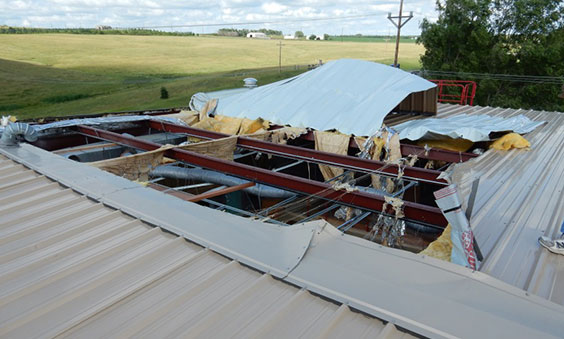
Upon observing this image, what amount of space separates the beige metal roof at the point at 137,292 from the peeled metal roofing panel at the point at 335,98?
7504 millimetres

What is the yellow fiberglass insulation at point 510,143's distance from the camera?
356 inches

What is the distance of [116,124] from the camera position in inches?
452

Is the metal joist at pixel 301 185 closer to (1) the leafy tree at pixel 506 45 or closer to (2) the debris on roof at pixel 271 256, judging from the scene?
(2) the debris on roof at pixel 271 256

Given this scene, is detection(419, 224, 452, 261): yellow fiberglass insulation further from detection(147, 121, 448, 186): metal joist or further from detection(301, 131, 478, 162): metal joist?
detection(301, 131, 478, 162): metal joist

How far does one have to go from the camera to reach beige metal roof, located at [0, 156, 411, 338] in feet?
9.45

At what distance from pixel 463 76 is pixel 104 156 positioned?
34145 mm

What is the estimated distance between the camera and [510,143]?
29.8 feet

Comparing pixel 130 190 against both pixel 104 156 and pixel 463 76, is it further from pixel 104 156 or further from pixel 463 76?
pixel 463 76

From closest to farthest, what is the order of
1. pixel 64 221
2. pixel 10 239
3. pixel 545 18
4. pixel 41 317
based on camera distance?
1. pixel 41 317
2. pixel 10 239
3. pixel 64 221
4. pixel 545 18

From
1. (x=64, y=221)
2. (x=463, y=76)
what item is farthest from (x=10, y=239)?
(x=463, y=76)

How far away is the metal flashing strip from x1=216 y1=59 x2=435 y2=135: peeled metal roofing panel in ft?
21.9

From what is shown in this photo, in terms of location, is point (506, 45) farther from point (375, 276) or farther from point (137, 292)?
point (137, 292)

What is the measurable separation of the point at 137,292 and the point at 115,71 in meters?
66.8

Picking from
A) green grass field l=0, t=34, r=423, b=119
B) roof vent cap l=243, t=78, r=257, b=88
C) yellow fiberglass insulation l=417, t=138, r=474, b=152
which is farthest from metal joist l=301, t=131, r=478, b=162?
green grass field l=0, t=34, r=423, b=119
